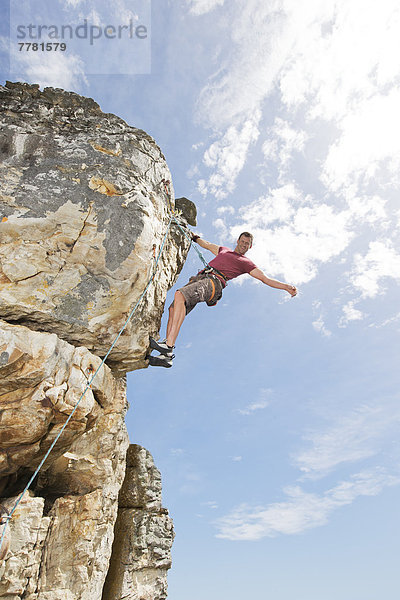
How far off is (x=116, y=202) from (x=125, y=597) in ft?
25.4

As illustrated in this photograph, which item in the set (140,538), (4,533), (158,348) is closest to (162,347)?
(158,348)

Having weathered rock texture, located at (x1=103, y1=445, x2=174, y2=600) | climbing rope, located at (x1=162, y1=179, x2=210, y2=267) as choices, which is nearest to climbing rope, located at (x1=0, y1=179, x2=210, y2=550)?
climbing rope, located at (x1=162, y1=179, x2=210, y2=267)

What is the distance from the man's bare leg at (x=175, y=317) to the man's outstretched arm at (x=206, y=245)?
188 cm

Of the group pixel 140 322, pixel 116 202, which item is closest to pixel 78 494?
pixel 140 322

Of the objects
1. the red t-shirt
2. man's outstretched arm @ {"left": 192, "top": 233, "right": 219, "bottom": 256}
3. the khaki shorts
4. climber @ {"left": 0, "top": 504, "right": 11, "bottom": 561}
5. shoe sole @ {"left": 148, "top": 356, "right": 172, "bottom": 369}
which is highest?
man's outstretched arm @ {"left": 192, "top": 233, "right": 219, "bottom": 256}

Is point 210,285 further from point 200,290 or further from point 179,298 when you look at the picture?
point 179,298

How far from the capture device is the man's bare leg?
23.5 ft

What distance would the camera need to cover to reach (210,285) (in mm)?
7770

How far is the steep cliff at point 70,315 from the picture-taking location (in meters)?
5.77

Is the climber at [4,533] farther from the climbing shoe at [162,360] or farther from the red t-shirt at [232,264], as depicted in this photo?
the red t-shirt at [232,264]

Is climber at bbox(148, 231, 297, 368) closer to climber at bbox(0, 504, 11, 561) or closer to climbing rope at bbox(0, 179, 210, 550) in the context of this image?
climbing rope at bbox(0, 179, 210, 550)

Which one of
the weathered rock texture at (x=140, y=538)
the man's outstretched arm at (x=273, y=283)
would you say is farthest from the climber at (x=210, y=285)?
the weathered rock texture at (x=140, y=538)

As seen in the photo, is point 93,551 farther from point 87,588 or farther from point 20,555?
point 20,555

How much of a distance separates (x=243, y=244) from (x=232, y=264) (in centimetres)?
52
